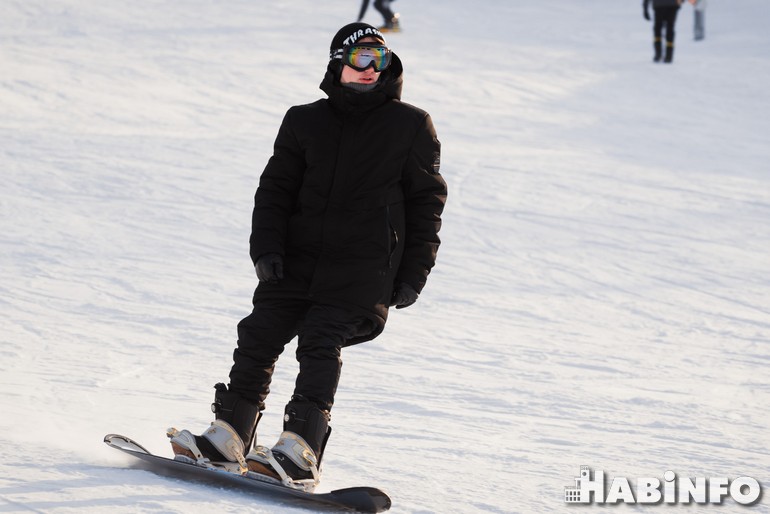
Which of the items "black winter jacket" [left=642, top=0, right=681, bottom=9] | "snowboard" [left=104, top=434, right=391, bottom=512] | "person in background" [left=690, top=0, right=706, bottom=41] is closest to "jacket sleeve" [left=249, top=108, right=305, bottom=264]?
"snowboard" [left=104, top=434, right=391, bottom=512]

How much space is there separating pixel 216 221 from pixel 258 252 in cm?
482

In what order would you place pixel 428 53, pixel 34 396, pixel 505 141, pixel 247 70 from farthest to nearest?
1. pixel 428 53
2. pixel 247 70
3. pixel 505 141
4. pixel 34 396

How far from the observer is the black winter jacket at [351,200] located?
3.35 meters

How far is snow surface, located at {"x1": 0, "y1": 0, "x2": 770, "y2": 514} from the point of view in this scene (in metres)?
3.98

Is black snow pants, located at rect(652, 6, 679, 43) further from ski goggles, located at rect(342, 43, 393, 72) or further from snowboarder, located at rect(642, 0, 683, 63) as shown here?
ski goggles, located at rect(342, 43, 393, 72)

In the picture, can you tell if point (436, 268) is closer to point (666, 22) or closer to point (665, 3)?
point (665, 3)

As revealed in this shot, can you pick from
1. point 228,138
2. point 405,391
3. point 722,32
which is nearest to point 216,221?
point 228,138

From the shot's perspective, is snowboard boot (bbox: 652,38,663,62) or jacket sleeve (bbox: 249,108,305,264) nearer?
jacket sleeve (bbox: 249,108,305,264)

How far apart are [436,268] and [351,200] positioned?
4.16 meters

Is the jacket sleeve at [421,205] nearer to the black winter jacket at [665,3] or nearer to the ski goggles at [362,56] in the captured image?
the ski goggles at [362,56]

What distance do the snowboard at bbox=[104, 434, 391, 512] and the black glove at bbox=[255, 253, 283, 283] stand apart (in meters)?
0.56

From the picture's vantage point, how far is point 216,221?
26.5ft

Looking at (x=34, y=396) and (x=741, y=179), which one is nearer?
(x=34, y=396)

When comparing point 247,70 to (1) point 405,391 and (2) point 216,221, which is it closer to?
(2) point 216,221
